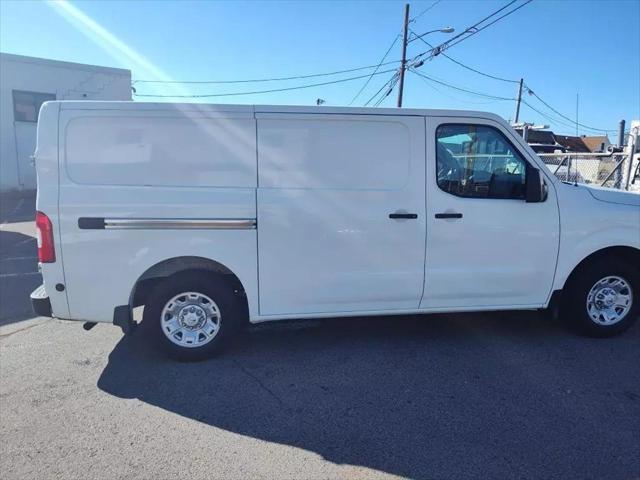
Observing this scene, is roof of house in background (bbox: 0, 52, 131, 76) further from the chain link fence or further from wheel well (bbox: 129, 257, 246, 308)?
wheel well (bbox: 129, 257, 246, 308)

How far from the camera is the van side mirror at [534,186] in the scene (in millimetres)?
4102

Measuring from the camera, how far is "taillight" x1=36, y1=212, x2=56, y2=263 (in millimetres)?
3646

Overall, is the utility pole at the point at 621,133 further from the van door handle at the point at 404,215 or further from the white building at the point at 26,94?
the white building at the point at 26,94

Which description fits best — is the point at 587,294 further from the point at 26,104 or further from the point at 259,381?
the point at 26,104

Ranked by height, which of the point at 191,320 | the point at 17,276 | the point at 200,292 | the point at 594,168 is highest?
the point at 594,168

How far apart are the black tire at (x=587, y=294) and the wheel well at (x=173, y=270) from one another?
3.11 m

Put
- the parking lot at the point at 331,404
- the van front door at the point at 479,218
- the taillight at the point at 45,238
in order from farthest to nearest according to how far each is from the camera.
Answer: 1. the van front door at the point at 479,218
2. the taillight at the point at 45,238
3. the parking lot at the point at 331,404

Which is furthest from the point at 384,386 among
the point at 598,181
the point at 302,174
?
the point at 598,181

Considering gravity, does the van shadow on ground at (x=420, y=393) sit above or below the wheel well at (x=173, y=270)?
below

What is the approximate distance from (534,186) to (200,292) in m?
3.02

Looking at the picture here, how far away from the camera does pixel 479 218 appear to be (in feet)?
13.5

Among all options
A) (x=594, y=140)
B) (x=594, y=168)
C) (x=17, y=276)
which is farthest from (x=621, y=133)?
(x=594, y=140)

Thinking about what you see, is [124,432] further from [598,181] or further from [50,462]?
[598,181]

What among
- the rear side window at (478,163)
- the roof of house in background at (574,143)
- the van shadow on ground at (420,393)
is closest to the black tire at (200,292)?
the van shadow on ground at (420,393)
